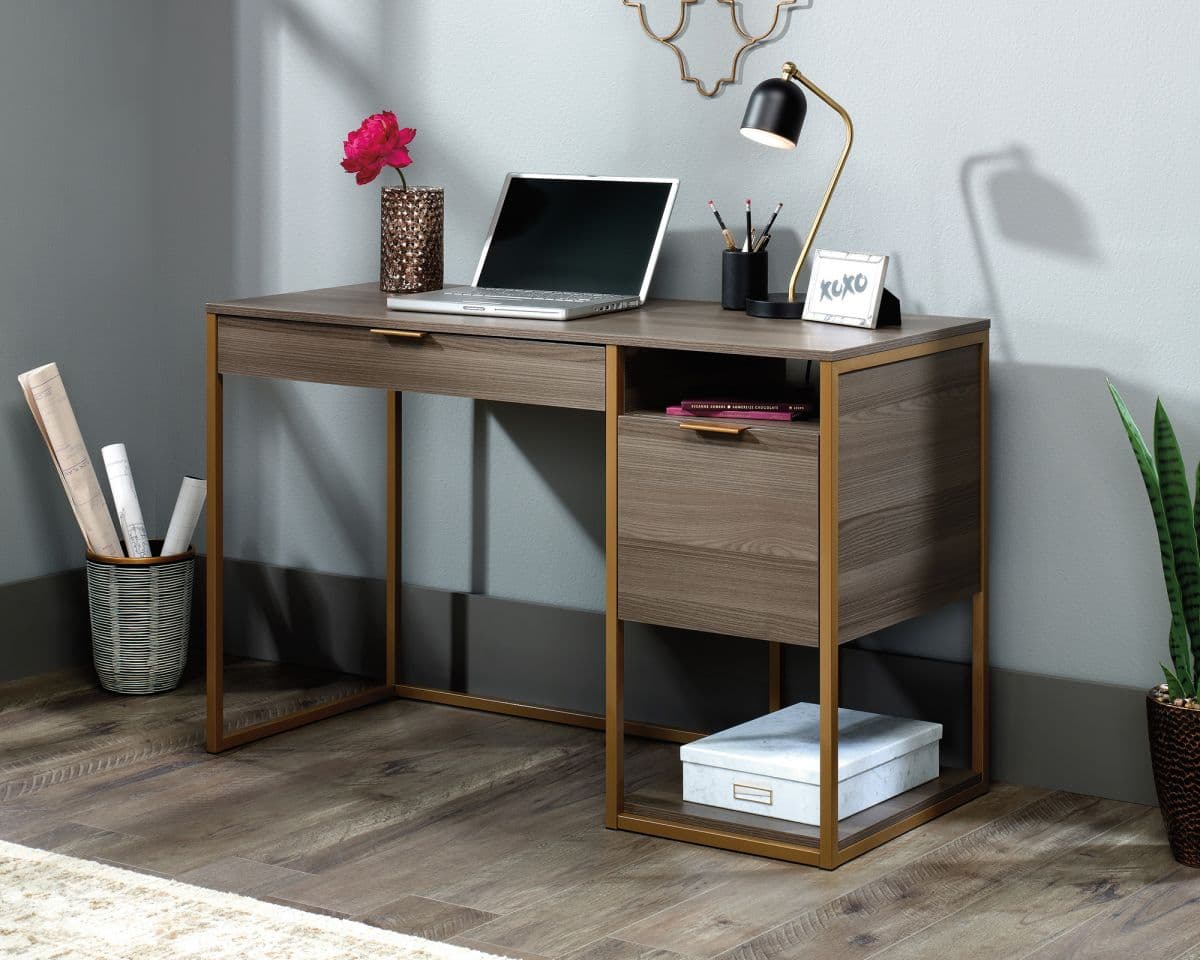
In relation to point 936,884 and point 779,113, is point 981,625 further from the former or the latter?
point 779,113

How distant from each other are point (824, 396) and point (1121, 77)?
0.73 metres

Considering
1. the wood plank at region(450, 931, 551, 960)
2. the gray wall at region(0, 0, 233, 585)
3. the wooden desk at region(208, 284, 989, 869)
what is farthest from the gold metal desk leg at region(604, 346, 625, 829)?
the gray wall at region(0, 0, 233, 585)

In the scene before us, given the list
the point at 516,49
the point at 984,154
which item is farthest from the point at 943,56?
the point at 516,49

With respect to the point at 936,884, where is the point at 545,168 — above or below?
above

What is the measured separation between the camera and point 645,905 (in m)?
2.38

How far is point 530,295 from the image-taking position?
2.91 m

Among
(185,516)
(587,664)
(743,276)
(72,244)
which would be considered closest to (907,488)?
(743,276)

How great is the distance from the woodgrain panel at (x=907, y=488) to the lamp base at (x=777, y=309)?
227mm

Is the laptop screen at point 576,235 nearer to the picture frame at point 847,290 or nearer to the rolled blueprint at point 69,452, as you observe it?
the picture frame at point 847,290

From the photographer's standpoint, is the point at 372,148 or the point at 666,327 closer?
the point at 666,327

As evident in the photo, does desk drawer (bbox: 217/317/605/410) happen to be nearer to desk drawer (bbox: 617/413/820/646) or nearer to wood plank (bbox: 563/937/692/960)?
desk drawer (bbox: 617/413/820/646)

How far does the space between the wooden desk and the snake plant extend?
0.31 metres

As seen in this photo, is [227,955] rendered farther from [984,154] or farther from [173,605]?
[984,154]

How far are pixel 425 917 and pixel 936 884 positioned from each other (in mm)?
703
